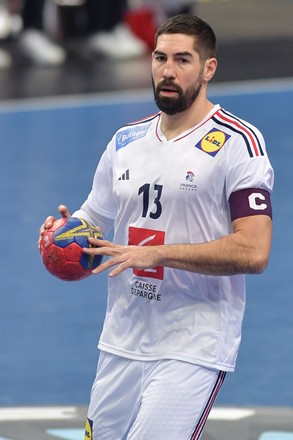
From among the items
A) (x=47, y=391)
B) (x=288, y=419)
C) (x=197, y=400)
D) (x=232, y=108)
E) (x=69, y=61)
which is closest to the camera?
(x=197, y=400)

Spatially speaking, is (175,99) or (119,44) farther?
(119,44)

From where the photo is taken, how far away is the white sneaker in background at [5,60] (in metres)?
16.2

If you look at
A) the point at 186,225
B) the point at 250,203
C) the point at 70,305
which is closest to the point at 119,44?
the point at 70,305

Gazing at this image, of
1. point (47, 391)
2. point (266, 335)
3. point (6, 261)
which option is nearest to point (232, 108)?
point (6, 261)

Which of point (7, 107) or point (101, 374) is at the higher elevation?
point (7, 107)

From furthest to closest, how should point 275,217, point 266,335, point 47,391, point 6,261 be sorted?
point 275,217, point 6,261, point 266,335, point 47,391

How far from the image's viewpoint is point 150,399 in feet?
15.8

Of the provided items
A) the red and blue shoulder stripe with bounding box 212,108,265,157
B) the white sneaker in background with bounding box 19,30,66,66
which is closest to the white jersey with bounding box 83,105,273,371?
the red and blue shoulder stripe with bounding box 212,108,265,157

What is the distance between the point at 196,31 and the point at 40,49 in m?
11.8

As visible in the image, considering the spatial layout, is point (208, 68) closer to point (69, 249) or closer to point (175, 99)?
point (175, 99)

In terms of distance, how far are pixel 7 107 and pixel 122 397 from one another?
30.5 ft

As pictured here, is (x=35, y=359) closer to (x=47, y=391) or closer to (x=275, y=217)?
(x=47, y=391)

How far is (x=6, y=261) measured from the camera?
9.44 metres

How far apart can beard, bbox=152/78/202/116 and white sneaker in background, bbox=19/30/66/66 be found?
11.6m
